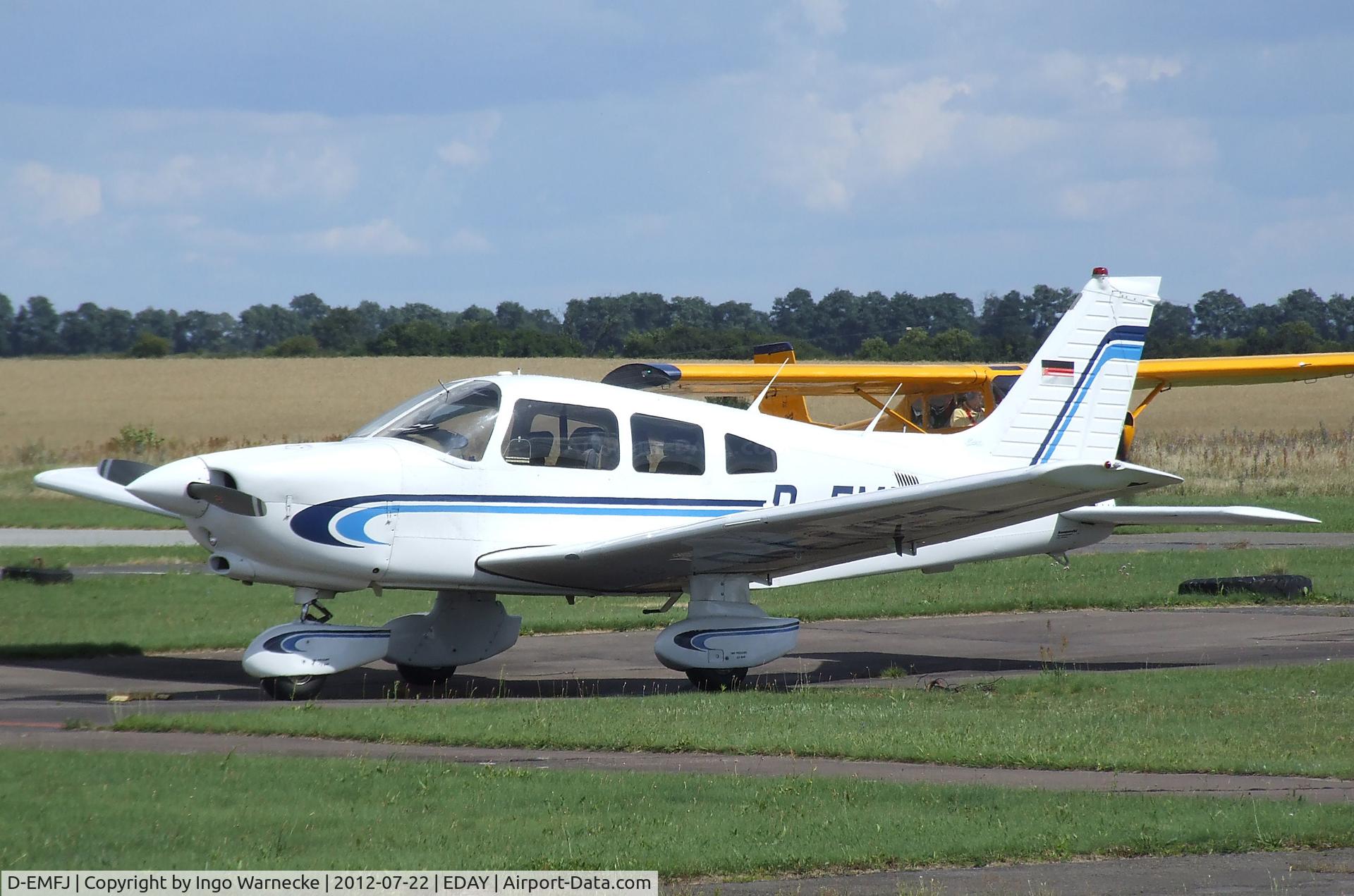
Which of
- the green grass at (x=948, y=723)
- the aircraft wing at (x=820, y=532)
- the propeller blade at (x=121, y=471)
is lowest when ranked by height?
the green grass at (x=948, y=723)

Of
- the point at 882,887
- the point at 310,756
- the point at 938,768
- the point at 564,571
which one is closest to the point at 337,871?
the point at 882,887

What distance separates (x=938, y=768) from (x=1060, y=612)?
8.39 metres

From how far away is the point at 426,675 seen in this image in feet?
38.8

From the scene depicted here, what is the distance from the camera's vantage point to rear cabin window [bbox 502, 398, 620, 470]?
11.1 metres

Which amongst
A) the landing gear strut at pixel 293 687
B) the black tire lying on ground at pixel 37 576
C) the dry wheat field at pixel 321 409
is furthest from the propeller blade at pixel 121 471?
the dry wheat field at pixel 321 409

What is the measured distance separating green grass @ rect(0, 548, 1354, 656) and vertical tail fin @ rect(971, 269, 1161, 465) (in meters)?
3.42

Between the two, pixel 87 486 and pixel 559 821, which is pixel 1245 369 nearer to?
pixel 87 486

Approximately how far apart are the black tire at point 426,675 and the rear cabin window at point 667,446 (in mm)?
2479

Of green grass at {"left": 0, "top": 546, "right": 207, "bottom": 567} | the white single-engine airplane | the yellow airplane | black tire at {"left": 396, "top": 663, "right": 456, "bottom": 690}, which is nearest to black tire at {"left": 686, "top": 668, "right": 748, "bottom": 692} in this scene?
the white single-engine airplane

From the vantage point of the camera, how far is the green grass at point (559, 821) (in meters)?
5.64

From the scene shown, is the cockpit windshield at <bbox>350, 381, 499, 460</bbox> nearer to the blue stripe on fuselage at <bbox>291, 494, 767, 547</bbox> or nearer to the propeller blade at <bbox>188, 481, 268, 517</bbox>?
the blue stripe on fuselage at <bbox>291, 494, 767, 547</bbox>

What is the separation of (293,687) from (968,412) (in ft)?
61.1

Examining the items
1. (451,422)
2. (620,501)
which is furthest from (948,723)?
(451,422)

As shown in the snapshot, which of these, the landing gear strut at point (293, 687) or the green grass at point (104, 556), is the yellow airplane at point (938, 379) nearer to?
the green grass at point (104, 556)
